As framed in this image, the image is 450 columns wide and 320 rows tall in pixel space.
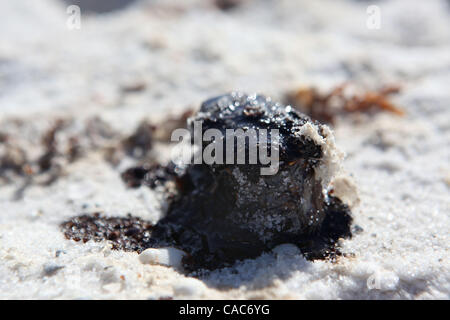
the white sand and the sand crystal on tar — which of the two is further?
the sand crystal on tar

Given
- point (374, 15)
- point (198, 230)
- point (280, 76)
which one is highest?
point (374, 15)

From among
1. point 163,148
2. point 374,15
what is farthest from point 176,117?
point 374,15

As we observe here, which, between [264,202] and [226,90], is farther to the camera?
[226,90]

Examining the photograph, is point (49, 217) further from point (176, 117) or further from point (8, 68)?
point (8, 68)

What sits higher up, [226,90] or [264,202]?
[226,90]
